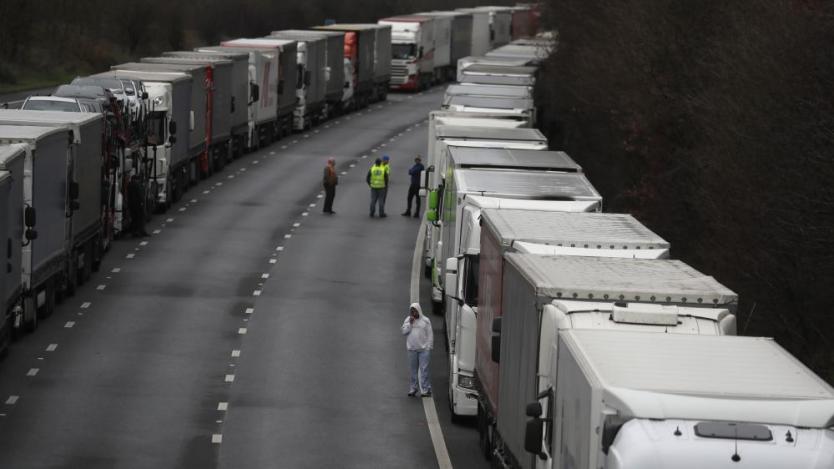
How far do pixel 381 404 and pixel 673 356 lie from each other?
41.5 ft

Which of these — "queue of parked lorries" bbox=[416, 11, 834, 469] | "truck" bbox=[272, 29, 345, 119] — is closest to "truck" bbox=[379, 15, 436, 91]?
"truck" bbox=[272, 29, 345, 119]

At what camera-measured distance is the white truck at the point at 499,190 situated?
2442cm

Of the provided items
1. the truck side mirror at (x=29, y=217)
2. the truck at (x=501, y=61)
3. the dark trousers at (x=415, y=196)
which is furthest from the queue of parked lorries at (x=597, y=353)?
the truck at (x=501, y=61)

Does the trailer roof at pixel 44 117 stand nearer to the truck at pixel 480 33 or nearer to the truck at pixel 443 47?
the truck at pixel 443 47

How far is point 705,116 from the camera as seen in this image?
33219mm

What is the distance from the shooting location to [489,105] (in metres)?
47.9

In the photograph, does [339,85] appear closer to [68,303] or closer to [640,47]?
[640,47]

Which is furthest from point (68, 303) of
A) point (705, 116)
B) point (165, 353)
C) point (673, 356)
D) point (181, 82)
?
point (673, 356)

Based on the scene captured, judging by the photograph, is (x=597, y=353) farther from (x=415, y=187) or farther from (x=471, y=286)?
(x=415, y=187)

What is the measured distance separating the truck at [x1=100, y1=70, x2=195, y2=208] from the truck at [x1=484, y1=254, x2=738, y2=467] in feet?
72.8

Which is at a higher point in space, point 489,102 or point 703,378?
point 703,378

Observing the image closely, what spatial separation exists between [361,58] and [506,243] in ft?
194

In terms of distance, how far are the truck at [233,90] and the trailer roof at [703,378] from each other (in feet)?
132

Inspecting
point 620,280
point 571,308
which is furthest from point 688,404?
point 620,280
